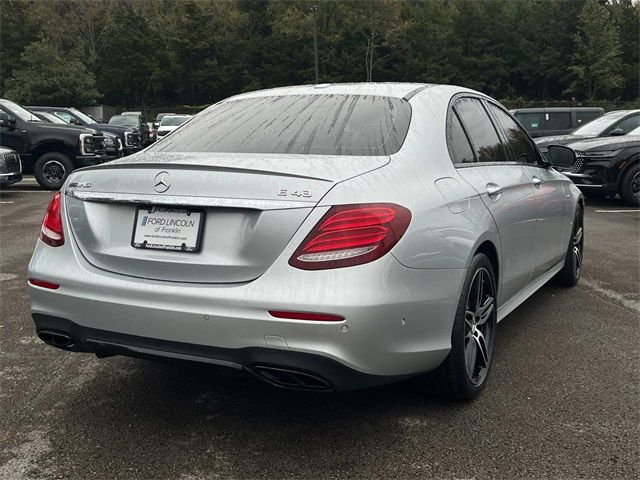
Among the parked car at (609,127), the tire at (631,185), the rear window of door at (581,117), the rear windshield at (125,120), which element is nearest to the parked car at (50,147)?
the parked car at (609,127)

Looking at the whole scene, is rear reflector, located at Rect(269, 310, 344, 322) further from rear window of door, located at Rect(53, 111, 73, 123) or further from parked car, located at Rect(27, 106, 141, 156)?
rear window of door, located at Rect(53, 111, 73, 123)

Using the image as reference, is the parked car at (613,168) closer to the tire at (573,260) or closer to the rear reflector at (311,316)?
the tire at (573,260)

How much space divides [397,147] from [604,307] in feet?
9.24

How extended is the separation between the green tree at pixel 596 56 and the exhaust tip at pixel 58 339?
220 ft

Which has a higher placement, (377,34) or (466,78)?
(377,34)

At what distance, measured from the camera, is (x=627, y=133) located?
1144 cm

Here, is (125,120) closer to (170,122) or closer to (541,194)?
(170,122)

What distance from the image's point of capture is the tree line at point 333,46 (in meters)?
67.2

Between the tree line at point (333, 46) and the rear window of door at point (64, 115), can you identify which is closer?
the rear window of door at point (64, 115)

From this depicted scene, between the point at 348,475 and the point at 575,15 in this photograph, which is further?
the point at 575,15

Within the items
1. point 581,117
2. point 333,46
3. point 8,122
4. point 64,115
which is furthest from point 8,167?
point 333,46

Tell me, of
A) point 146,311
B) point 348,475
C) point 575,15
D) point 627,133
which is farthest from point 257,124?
point 575,15

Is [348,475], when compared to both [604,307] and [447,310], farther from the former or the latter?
[604,307]

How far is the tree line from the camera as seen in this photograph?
67.2 metres
